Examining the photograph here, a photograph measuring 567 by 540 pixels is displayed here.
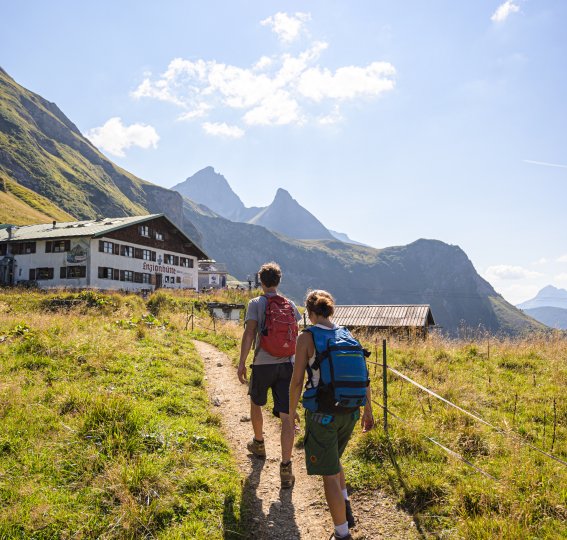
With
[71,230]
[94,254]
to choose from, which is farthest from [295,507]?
[71,230]

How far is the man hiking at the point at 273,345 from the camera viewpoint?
5102 millimetres

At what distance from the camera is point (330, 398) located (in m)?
3.52

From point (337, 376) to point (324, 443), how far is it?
0.67 meters

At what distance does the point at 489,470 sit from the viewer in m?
5.11

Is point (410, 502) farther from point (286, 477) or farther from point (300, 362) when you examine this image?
point (300, 362)

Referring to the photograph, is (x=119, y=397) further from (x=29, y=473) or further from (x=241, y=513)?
(x=241, y=513)

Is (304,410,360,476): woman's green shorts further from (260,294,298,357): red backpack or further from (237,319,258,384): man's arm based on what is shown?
(237,319,258,384): man's arm

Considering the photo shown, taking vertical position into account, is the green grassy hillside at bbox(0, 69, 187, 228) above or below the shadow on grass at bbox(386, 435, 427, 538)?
above

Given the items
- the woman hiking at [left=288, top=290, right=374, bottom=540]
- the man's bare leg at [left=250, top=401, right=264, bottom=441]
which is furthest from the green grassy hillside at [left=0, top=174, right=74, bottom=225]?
the woman hiking at [left=288, top=290, right=374, bottom=540]

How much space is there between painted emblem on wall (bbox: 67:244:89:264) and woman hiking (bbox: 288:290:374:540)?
133 ft

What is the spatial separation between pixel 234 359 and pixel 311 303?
954 centimetres

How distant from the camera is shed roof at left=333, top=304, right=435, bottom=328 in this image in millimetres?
29625

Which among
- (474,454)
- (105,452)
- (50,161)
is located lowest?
(474,454)

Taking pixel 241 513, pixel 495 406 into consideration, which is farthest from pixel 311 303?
pixel 495 406
